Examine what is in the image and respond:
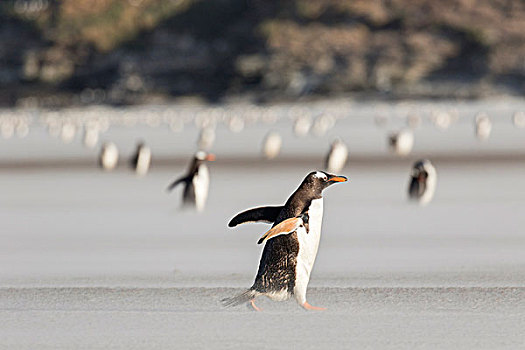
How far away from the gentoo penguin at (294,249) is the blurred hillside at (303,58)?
12896 centimetres

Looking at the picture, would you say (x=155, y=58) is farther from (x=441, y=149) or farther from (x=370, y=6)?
(x=441, y=149)

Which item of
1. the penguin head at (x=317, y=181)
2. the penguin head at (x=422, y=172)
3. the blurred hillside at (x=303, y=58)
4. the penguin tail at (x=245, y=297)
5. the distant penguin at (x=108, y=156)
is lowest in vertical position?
the penguin tail at (x=245, y=297)

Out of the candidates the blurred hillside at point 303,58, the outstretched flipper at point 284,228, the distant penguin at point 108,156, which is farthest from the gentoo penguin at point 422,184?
the blurred hillside at point 303,58

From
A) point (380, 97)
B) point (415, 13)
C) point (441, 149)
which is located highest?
point (415, 13)

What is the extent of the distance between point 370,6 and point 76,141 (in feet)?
Result: 456

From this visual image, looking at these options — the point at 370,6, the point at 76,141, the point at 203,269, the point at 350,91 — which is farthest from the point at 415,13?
the point at 203,269

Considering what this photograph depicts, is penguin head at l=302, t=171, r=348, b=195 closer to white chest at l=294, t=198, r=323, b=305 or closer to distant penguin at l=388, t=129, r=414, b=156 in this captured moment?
white chest at l=294, t=198, r=323, b=305

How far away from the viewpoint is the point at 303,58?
520ft

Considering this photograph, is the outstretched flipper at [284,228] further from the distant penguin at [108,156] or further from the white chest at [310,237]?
the distant penguin at [108,156]

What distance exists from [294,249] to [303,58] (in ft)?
503

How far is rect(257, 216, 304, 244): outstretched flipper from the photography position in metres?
6.64

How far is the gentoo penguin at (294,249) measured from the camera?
6910 mm

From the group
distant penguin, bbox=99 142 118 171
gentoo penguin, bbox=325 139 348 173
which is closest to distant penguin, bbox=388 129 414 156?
gentoo penguin, bbox=325 139 348 173

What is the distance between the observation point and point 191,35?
7564 inches
